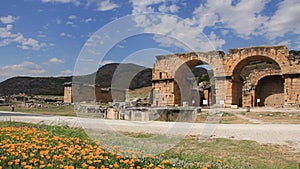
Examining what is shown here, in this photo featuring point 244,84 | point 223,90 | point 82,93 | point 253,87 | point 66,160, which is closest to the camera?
point 66,160

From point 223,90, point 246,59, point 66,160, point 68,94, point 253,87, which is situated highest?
point 246,59

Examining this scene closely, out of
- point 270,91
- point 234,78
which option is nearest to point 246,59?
point 234,78

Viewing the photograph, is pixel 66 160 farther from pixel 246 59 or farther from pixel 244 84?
pixel 244 84

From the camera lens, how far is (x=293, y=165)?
6102 mm

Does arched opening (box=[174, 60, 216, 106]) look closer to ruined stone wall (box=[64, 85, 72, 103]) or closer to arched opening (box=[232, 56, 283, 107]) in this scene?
arched opening (box=[232, 56, 283, 107])

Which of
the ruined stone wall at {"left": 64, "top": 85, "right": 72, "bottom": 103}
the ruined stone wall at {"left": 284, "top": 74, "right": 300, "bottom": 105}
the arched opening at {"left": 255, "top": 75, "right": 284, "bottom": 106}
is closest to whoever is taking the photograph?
the ruined stone wall at {"left": 284, "top": 74, "right": 300, "bottom": 105}

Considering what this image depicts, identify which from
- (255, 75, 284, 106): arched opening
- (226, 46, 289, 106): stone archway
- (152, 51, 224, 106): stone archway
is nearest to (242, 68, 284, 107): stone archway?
(255, 75, 284, 106): arched opening

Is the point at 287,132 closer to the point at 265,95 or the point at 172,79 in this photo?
the point at 172,79

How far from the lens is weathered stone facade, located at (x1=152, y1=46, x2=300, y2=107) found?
26.7 m

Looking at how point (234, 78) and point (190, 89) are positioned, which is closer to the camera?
point (234, 78)

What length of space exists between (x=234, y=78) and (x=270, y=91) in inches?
296

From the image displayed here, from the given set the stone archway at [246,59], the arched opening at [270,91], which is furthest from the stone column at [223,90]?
the arched opening at [270,91]

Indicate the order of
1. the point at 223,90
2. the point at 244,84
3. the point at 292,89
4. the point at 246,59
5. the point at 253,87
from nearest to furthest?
the point at 292,89 → the point at 246,59 → the point at 223,90 → the point at 253,87 → the point at 244,84

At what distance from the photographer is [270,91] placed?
34.6 meters
